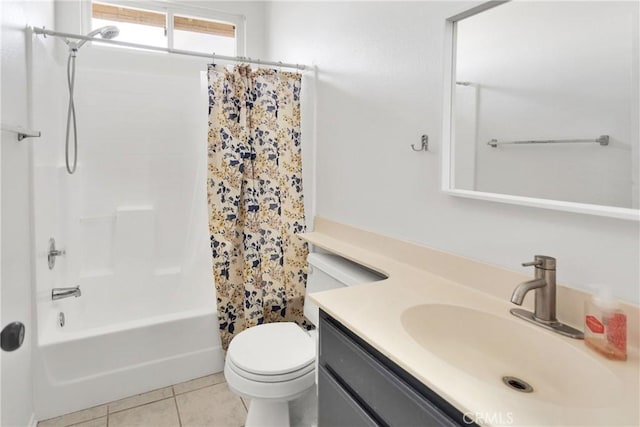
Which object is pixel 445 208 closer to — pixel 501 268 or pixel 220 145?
pixel 501 268

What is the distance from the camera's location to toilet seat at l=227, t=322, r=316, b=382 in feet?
4.72

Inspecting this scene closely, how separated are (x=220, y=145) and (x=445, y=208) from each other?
1376 millimetres

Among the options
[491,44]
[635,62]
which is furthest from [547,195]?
[491,44]

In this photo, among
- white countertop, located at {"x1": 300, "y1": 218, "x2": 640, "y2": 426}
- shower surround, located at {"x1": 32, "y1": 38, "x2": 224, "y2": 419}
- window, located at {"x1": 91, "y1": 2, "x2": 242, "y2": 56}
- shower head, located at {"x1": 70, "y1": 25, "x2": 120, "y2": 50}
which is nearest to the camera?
white countertop, located at {"x1": 300, "y1": 218, "x2": 640, "y2": 426}

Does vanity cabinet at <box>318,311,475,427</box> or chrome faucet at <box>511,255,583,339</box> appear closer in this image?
vanity cabinet at <box>318,311,475,427</box>

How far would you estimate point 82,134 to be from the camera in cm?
241

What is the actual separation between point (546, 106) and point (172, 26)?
2.82 metres

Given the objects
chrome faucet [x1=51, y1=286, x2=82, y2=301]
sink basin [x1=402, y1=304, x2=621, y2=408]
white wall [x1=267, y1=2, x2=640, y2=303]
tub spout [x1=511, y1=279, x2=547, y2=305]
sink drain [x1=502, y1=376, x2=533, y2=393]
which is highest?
white wall [x1=267, y1=2, x2=640, y2=303]

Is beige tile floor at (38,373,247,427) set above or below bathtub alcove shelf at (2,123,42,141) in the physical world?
below

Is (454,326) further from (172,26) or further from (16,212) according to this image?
(172,26)

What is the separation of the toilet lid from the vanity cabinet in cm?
36

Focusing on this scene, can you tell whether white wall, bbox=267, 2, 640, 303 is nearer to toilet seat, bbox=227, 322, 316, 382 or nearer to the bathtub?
toilet seat, bbox=227, 322, 316, 382

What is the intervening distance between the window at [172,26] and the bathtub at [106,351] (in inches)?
73.4

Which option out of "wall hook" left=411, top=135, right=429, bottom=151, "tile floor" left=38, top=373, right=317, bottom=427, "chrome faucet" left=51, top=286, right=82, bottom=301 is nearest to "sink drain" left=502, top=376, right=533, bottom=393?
"wall hook" left=411, top=135, right=429, bottom=151
